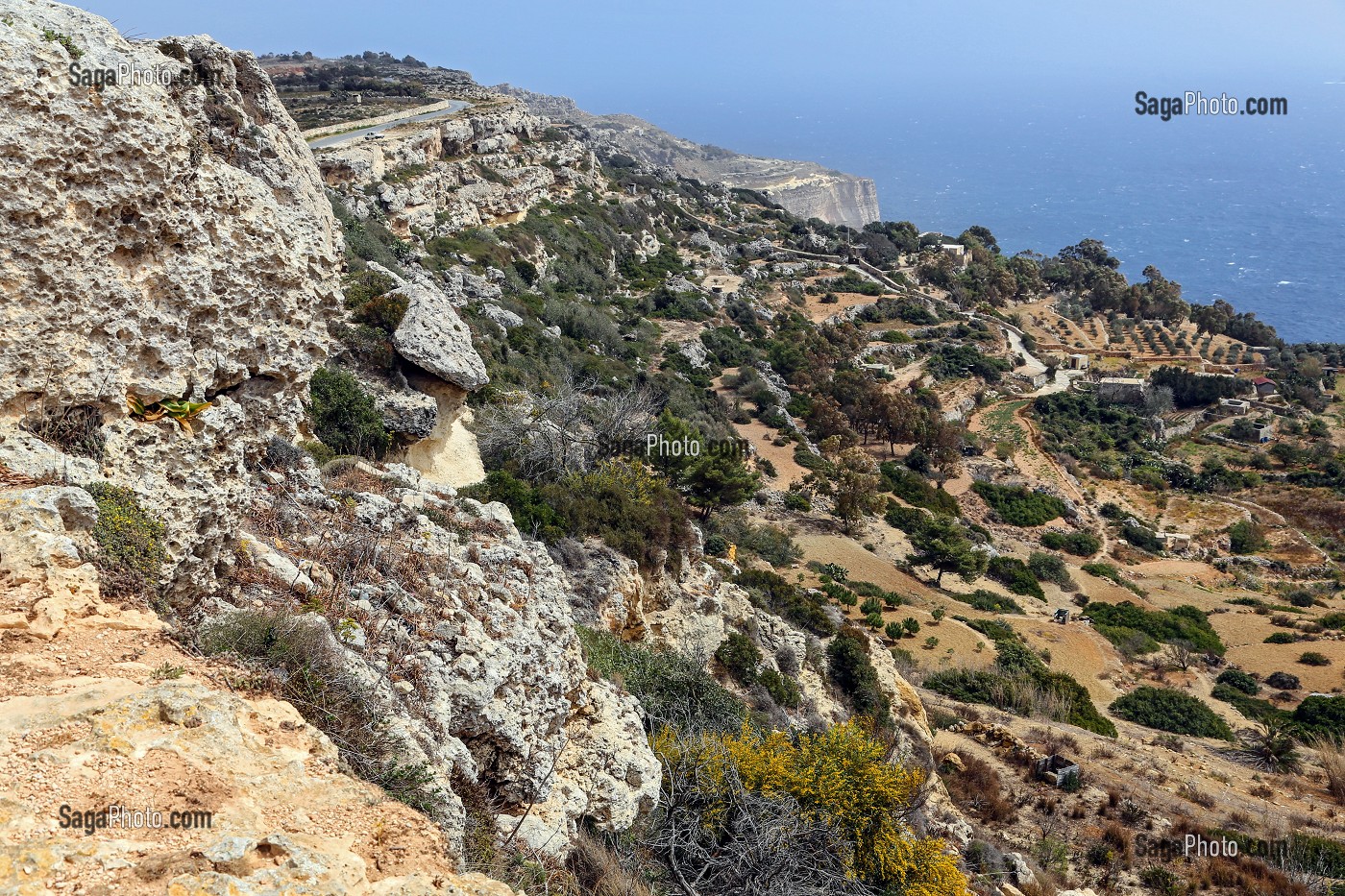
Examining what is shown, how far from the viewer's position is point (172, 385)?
206 inches

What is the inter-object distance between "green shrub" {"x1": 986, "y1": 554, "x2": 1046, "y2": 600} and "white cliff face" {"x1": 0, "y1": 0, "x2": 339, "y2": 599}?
2648cm

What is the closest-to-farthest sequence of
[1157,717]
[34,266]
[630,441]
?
[34,266] → [630,441] → [1157,717]

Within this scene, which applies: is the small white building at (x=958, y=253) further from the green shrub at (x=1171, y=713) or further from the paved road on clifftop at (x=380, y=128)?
the green shrub at (x=1171, y=713)

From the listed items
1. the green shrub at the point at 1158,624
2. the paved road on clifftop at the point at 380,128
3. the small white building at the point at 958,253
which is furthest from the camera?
the small white building at the point at 958,253

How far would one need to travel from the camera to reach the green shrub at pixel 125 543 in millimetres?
4090

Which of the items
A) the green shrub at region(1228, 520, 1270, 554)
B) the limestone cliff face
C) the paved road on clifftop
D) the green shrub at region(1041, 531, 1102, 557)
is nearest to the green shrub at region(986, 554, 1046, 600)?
the green shrub at region(1041, 531, 1102, 557)

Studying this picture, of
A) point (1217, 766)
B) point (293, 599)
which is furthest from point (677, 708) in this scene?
point (1217, 766)

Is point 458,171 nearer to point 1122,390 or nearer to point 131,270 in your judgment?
point 131,270

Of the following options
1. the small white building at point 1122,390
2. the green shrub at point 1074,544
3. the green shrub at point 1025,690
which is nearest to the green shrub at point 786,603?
the green shrub at point 1025,690

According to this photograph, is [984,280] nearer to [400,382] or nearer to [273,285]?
[400,382]

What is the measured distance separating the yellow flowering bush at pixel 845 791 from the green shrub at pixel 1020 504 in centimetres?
2822

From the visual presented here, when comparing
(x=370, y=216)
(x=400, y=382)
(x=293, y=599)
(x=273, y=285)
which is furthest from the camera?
(x=370, y=216)

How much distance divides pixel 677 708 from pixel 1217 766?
42.6 ft

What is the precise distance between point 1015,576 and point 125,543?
28.1 metres
